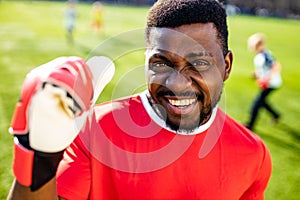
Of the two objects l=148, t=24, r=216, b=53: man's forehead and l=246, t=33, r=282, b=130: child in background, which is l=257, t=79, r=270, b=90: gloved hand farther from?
l=148, t=24, r=216, b=53: man's forehead

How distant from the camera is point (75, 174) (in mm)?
2012

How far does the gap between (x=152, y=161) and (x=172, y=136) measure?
7.0 inches

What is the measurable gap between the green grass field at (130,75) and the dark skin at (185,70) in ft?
0.68

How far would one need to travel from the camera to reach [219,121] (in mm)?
2438

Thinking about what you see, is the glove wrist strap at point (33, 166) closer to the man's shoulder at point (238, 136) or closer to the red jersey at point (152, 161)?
the red jersey at point (152, 161)

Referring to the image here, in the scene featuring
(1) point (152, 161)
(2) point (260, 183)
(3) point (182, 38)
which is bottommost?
(2) point (260, 183)

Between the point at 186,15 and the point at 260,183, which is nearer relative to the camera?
the point at 186,15

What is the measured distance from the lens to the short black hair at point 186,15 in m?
2.12

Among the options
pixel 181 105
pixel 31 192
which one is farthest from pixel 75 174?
pixel 181 105

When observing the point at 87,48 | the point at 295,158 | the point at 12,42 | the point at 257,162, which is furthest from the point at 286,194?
the point at 12,42

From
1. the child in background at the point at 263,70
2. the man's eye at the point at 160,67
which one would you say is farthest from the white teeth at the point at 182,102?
the child in background at the point at 263,70

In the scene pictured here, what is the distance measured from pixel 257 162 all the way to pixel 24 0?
43.7 meters

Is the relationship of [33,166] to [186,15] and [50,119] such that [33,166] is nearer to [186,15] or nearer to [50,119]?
[50,119]

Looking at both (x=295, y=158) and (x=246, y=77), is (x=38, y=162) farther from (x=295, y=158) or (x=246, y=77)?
(x=246, y=77)
